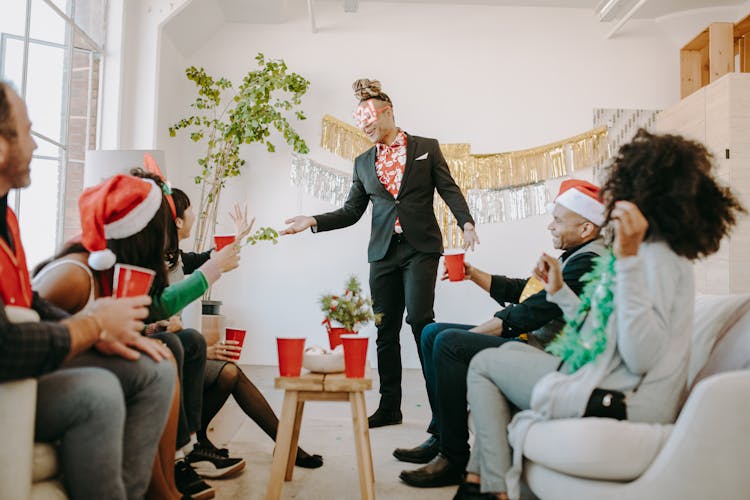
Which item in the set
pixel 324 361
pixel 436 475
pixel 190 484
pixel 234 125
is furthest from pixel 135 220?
pixel 234 125

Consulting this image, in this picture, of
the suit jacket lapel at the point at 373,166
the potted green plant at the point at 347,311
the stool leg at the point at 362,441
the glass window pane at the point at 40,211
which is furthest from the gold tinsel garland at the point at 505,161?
the stool leg at the point at 362,441

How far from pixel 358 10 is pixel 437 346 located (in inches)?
143

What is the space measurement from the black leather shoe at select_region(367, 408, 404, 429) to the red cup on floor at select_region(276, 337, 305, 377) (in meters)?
1.31

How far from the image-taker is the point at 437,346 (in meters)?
2.17

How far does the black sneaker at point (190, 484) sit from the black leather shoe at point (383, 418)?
3.83ft

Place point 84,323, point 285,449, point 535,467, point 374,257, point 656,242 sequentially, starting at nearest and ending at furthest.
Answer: point 84,323 → point 656,242 → point 535,467 → point 285,449 → point 374,257

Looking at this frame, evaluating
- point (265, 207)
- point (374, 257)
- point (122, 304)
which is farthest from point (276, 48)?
point (122, 304)

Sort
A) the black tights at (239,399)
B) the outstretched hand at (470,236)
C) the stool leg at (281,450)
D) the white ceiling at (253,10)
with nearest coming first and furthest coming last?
1. the stool leg at (281,450)
2. the black tights at (239,399)
3. the outstretched hand at (470,236)
4. the white ceiling at (253,10)

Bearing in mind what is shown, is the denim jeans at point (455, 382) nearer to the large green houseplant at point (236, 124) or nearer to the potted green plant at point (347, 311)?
the potted green plant at point (347, 311)

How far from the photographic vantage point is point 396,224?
10.6 feet

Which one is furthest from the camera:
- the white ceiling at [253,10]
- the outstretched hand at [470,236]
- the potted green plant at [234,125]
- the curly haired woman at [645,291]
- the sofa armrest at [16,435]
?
the white ceiling at [253,10]

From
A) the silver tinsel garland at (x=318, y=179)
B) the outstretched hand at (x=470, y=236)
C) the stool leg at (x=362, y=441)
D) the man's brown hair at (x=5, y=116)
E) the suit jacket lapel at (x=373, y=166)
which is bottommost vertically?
the stool leg at (x=362, y=441)

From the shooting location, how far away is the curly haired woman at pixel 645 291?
1447 millimetres

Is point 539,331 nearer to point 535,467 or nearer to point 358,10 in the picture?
point 535,467
